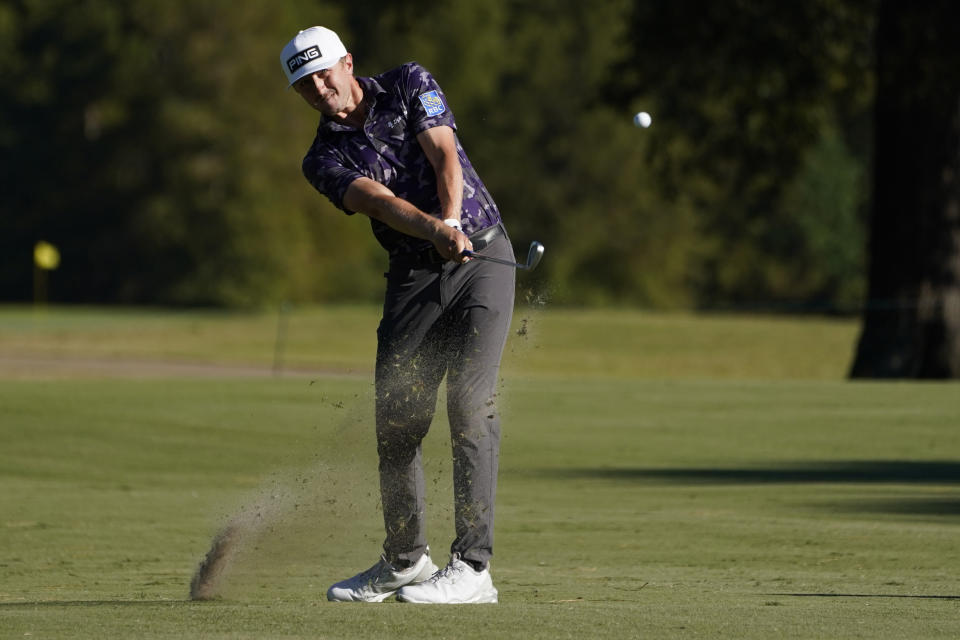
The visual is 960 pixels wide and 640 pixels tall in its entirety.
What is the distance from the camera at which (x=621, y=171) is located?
71.6 metres

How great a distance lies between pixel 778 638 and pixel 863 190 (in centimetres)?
6685

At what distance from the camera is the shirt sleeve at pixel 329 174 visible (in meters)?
6.00

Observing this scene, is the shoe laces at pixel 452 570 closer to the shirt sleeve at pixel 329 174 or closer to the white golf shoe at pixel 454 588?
the white golf shoe at pixel 454 588

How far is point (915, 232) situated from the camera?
2347cm

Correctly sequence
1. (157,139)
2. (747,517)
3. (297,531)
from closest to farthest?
1. (297,531)
2. (747,517)
3. (157,139)

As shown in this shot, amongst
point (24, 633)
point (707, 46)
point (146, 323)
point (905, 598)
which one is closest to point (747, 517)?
point (905, 598)

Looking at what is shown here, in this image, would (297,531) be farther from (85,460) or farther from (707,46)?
(707,46)

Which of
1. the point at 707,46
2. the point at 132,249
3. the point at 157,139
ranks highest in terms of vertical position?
the point at 707,46

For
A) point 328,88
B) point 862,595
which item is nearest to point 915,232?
point 862,595

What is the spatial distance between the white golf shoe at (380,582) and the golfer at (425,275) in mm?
26

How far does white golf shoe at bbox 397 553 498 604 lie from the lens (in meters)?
6.04

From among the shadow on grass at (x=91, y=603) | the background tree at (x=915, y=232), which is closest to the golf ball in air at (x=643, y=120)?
the shadow on grass at (x=91, y=603)

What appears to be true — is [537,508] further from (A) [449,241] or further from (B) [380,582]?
(A) [449,241]

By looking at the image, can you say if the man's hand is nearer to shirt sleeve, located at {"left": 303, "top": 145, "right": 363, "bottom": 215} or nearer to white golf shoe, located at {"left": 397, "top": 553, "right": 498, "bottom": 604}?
shirt sleeve, located at {"left": 303, "top": 145, "right": 363, "bottom": 215}
